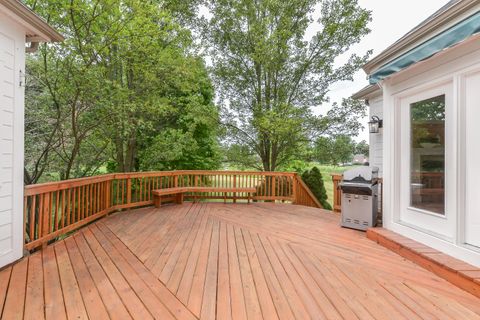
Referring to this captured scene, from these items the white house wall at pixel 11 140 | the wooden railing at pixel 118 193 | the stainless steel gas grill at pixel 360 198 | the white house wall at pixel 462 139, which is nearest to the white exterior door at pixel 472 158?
the white house wall at pixel 462 139

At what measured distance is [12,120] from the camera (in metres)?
2.69

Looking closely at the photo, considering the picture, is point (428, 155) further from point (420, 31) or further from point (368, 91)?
point (368, 91)

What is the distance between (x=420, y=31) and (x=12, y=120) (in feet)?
15.5

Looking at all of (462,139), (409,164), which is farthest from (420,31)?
(409,164)

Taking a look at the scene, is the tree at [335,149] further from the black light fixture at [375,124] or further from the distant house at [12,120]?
the distant house at [12,120]

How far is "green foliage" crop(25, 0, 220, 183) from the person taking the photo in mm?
4633

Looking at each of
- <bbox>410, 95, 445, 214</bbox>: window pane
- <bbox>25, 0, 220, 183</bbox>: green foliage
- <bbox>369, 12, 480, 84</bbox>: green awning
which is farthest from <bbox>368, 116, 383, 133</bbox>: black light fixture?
<bbox>25, 0, 220, 183</bbox>: green foliage

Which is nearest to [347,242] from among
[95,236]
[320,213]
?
[320,213]

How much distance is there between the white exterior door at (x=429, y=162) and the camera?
2744 mm

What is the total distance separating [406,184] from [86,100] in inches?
230

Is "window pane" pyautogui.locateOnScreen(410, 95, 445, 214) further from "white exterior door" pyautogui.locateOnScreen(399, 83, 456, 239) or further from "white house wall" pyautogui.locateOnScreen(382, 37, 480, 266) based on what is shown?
"white house wall" pyautogui.locateOnScreen(382, 37, 480, 266)

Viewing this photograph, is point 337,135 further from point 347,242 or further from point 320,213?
point 347,242

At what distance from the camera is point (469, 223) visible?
252 cm

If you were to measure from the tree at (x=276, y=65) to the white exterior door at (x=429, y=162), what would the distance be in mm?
3937
